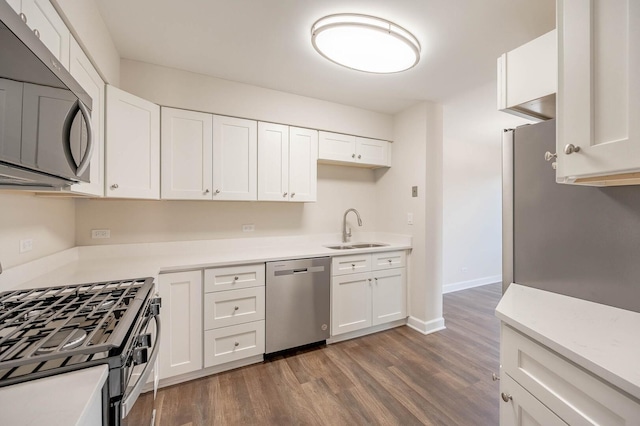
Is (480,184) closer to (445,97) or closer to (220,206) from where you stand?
(445,97)

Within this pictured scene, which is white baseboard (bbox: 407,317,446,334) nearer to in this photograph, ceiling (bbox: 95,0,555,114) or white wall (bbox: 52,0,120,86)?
ceiling (bbox: 95,0,555,114)

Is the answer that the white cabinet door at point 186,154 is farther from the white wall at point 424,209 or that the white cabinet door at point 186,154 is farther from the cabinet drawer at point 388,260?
the white wall at point 424,209

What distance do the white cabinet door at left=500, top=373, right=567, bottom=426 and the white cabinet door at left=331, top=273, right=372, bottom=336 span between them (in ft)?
5.26

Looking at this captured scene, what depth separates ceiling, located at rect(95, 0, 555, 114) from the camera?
1.54 metres

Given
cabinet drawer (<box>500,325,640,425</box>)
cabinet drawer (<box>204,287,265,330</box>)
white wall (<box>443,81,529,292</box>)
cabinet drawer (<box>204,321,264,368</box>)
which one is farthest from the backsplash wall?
cabinet drawer (<box>500,325,640,425</box>)

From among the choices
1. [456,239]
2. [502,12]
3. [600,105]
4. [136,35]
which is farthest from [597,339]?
[456,239]

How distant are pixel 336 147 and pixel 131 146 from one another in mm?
1898

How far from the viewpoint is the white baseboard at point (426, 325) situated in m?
2.79

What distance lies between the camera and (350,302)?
2.62 m

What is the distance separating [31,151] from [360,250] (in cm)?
233

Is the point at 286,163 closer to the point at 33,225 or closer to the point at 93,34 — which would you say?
the point at 93,34

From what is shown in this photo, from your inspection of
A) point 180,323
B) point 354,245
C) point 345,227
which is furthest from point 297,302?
point 345,227

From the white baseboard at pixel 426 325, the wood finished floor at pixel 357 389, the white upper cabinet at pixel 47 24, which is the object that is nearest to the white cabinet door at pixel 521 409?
the wood finished floor at pixel 357 389

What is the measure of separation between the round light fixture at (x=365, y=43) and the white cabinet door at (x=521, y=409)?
1.96 m
